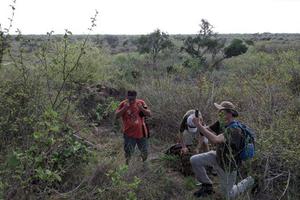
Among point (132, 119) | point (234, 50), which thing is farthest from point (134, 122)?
point (234, 50)

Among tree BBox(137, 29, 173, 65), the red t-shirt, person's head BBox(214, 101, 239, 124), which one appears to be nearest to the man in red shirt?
the red t-shirt

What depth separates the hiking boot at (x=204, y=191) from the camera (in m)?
6.38

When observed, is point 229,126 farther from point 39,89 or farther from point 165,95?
point 165,95

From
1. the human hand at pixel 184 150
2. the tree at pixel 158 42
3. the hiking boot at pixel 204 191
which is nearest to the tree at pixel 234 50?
the tree at pixel 158 42

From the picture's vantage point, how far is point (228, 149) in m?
5.42

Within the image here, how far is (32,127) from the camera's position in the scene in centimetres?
493

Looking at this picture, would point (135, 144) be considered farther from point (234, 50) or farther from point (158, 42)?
point (234, 50)

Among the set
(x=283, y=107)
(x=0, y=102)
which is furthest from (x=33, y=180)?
(x=283, y=107)

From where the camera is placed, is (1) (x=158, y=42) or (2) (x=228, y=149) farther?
(1) (x=158, y=42)

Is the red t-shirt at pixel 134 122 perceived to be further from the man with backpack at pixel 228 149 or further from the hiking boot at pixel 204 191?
the hiking boot at pixel 204 191

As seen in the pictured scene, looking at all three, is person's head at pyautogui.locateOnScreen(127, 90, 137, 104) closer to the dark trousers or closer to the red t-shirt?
the red t-shirt

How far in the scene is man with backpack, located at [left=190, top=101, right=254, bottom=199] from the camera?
5566 mm

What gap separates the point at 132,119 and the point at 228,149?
214 cm

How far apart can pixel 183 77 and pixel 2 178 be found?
7.78 meters
